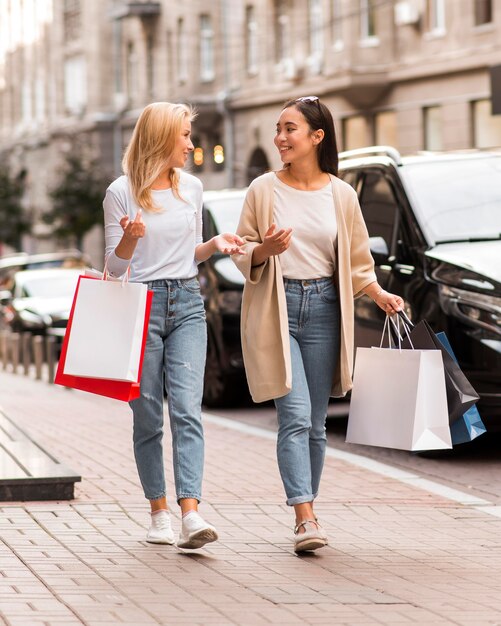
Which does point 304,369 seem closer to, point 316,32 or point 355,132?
point 355,132

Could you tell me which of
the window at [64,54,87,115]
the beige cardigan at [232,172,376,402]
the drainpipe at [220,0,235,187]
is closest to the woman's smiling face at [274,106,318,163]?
the beige cardigan at [232,172,376,402]

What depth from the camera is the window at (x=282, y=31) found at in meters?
40.7

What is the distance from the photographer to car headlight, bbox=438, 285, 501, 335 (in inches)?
384

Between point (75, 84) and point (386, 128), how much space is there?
27.5 meters

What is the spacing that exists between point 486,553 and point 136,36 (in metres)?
48.9

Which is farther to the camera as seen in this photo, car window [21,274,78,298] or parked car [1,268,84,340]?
car window [21,274,78,298]

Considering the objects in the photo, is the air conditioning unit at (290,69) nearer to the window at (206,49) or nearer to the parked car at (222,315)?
the window at (206,49)

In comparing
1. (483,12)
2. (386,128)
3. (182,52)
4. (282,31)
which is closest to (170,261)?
(483,12)

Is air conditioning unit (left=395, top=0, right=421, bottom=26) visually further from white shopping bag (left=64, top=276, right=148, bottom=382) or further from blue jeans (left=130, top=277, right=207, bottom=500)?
white shopping bag (left=64, top=276, right=148, bottom=382)

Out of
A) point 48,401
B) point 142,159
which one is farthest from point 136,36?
point 142,159

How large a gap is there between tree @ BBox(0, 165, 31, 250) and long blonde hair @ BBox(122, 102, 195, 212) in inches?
2169

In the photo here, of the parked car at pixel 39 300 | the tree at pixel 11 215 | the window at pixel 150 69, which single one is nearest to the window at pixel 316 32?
the parked car at pixel 39 300

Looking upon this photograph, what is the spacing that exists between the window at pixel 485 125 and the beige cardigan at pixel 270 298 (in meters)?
24.7

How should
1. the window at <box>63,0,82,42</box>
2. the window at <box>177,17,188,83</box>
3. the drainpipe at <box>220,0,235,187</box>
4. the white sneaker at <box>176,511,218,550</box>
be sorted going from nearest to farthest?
the white sneaker at <box>176,511,218,550</box> < the drainpipe at <box>220,0,235,187</box> < the window at <box>177,17,188,83</box> < the window at <box>63,0,82,42</box>
